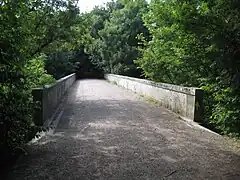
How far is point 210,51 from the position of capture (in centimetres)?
512

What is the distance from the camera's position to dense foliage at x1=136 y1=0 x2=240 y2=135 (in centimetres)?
412

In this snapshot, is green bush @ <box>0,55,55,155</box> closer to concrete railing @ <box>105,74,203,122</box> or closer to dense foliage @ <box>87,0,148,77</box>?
concrete railing @ <box>105,74,203,122</box>

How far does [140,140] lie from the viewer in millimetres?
5285

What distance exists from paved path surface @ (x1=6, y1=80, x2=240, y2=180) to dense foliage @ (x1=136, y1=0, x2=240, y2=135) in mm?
698

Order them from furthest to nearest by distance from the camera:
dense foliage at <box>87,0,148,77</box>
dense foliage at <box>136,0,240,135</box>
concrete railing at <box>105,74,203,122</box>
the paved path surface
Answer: dense foliage at <box>87,0,148,77</box> → concrete railing at <box>105,74,203,122</box> → dense foliage at <box>136,0,240,135</box> → the paved path surface

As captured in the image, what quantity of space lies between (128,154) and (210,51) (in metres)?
2.50

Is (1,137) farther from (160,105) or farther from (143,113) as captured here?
(160,105)

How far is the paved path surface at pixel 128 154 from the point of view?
3.62 m

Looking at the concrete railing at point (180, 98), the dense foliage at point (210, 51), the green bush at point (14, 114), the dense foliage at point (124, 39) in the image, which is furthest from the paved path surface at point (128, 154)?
the dense foliage at point (124, 39)

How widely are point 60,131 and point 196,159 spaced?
10.3 feet

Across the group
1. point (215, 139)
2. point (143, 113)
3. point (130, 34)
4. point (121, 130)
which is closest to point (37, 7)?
point (143, 113)

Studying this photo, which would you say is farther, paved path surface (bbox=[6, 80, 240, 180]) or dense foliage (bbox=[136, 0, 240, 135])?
dense foliage (bbox=[136, 0, 240, 135])

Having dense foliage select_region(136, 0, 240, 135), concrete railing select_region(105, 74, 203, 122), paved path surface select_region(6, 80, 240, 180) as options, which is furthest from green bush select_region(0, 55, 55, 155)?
concrete railing select_region(105, 74, 203, 122)

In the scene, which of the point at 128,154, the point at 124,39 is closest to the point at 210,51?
the point at 128,154
